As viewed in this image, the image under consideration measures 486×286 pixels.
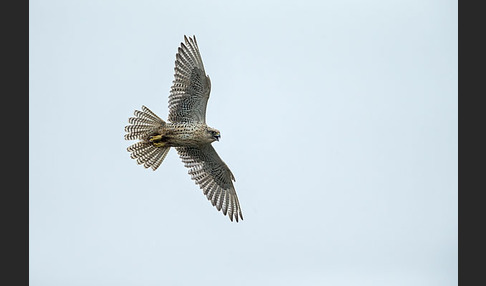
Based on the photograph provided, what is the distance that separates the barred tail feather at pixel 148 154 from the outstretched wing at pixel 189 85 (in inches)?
40.5

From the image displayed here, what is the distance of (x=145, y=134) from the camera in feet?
66.0

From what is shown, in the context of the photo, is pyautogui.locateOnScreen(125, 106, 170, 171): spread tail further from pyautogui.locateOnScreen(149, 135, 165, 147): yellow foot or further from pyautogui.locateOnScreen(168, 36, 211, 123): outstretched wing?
pyautogui.locateOnScreen(168, 36, 211, 123): outstretched wing

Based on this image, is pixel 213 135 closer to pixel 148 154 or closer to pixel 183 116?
pixel 183 116

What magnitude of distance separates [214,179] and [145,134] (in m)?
2.05

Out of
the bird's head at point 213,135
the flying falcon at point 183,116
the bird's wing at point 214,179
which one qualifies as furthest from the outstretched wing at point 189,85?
the bird's wing at point 214,179

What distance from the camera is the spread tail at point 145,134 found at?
789 inches

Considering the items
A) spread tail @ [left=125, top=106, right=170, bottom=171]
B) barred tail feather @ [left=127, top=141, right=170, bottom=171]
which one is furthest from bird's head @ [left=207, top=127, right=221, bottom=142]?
barred tail feather @ [left=127, top=141, right=170, bottom=171]

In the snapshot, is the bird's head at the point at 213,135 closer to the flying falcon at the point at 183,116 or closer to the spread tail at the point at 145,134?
the flying falcon at the point at 183,116

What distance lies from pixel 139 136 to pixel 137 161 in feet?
2.76

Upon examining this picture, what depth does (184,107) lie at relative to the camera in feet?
65.8

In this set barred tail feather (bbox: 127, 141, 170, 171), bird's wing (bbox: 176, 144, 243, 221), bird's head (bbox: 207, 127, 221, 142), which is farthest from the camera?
bird's wing (bbox: 176, 144, 243, 221)

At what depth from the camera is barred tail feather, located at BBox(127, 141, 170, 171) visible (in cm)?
2067

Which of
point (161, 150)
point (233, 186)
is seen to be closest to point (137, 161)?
point (161, 150)

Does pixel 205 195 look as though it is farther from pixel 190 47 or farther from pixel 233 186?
pixel 190 47
